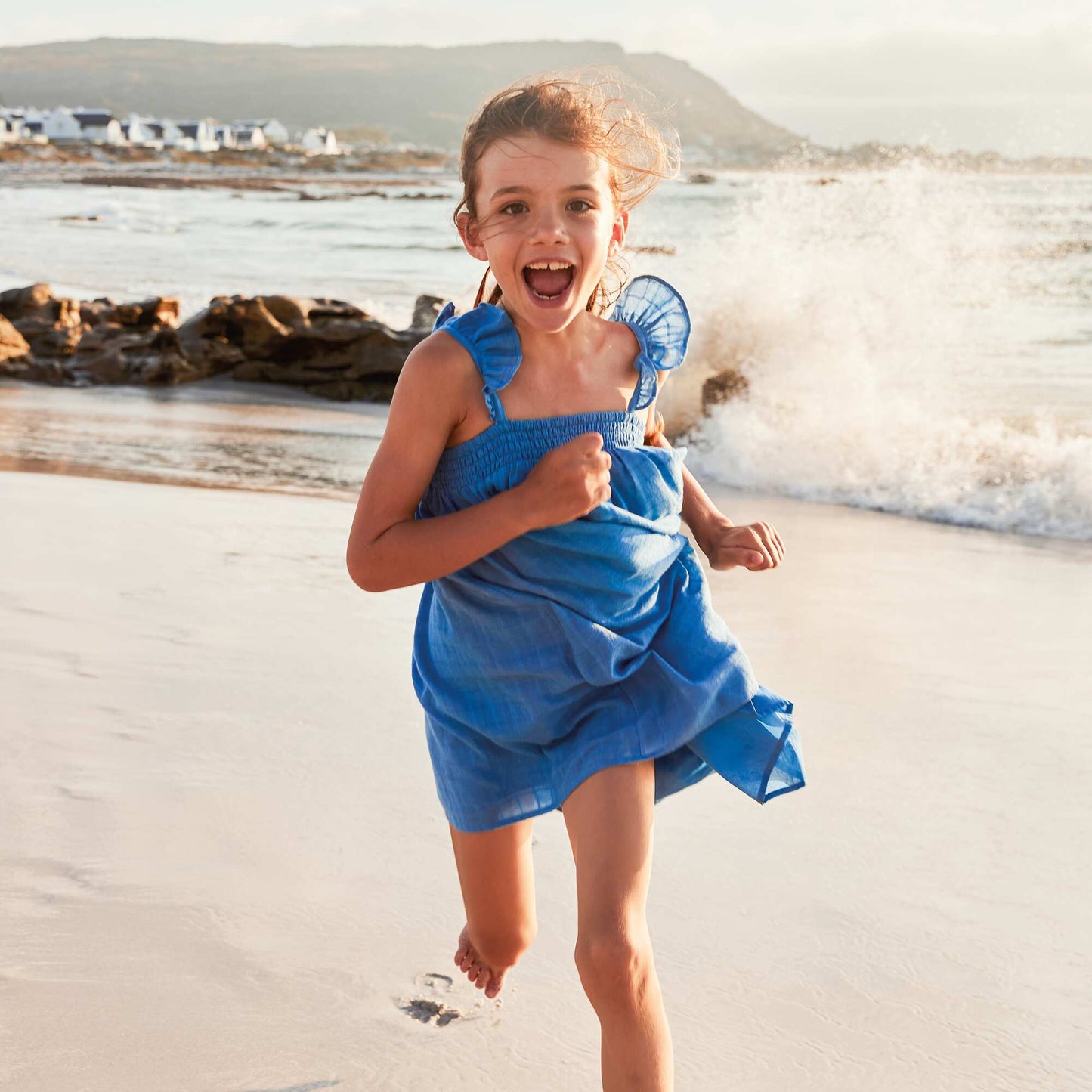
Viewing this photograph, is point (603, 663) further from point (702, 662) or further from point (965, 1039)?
point (965, 1039)

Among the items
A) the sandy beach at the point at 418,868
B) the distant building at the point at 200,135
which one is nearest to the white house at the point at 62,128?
the distant building at the point at 200,135

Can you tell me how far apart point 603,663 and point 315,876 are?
1011 millimetres

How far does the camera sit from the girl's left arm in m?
2.21

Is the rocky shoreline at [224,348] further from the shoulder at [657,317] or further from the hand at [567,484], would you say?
the hand at [567,484]

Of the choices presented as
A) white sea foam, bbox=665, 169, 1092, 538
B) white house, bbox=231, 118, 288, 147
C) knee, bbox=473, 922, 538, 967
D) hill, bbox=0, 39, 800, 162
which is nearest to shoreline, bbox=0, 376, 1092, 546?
white sea foam, bbox=665, 169, 1092, 538

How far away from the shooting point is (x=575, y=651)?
196cm

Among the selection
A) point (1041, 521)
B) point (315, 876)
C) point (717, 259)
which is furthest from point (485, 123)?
point (717, 259)

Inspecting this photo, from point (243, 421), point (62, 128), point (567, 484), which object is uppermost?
point (62, 128)

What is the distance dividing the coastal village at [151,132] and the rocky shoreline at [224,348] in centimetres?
9466

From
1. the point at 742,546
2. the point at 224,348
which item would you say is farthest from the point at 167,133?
the point at 742,546

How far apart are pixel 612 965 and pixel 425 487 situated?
2.37 feet

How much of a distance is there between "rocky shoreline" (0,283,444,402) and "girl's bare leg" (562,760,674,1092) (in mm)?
8950

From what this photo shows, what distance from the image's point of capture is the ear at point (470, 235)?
213 cm

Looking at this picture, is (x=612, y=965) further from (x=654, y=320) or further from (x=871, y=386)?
(x=871, y=386)
